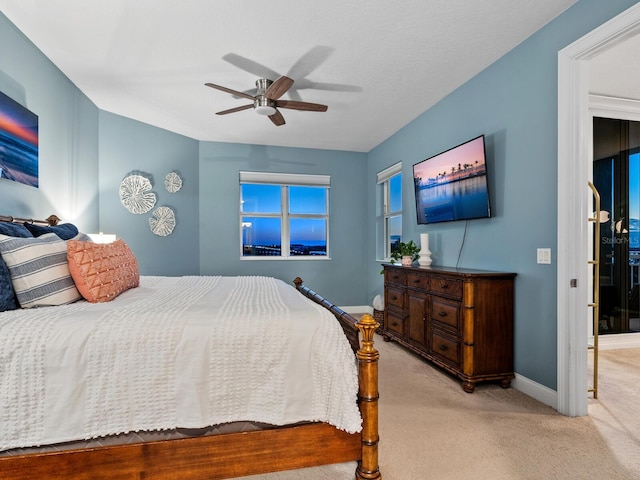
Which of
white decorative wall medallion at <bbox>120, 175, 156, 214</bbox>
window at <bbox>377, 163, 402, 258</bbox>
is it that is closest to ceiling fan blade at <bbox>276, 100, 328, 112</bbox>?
A: window at <bbox>377, 163, 402, 258</bbox>

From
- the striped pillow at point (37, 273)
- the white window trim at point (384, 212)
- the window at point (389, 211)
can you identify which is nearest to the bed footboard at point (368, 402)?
the striped pillow at point (37, 273)

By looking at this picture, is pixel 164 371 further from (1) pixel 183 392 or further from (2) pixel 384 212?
(2) pixel 384 212

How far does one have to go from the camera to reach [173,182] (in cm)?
488

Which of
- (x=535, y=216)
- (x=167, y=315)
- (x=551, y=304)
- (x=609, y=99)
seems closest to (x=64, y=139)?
(x=167, y=315)

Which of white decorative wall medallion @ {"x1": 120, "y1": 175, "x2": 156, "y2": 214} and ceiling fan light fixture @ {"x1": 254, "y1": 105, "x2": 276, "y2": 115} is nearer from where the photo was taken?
ceiling fan light fixture @ {"x1": 254, "y1": 105, "x2": 276, "y2": 115}

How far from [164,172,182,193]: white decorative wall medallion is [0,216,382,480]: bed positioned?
11.8ft

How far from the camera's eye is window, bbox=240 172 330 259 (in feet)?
18.0

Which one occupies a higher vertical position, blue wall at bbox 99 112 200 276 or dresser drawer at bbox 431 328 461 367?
blue wall at bbox 99 112 200 276

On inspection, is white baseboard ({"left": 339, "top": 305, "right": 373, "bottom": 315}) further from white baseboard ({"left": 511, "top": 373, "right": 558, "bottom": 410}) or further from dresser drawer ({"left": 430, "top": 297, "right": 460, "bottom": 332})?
white baseboard ({"left": 511, "top": 373, "right": 558, "bottom": 410})

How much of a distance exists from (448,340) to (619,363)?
6.03 feet

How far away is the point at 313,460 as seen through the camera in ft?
4.83

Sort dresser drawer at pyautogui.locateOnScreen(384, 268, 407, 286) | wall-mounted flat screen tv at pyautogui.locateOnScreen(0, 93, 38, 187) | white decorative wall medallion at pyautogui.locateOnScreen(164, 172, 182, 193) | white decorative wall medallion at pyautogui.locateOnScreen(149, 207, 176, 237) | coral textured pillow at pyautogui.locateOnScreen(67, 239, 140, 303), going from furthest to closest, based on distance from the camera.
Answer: white decorative wall medallion at pyautogui.locateOnScreen(164, 172, 182, 193)
white decorative wall medallion at pyautogui.locateOnScreen(149, 207, 176, 237)
dresser drawer at pyautogui.locateOnScreen(384, 268, 407, 286)
wall-mounted flat screen tv at pyautogui.locateOnScreen(0, 93, 38, 187)
coral textured pillow at pyautogui.locateOnScreen(67, 239, 140, 303)

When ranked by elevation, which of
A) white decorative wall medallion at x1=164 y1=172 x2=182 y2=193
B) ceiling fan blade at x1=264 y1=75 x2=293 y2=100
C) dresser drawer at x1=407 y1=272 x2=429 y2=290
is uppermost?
ceiling fan blade at x1=264 y1=75 x2=293 y2=100

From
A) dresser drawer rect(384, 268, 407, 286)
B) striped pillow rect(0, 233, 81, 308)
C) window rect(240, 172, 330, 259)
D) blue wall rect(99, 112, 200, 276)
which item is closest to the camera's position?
striped pillow rect(0, 233, 81, 308)
